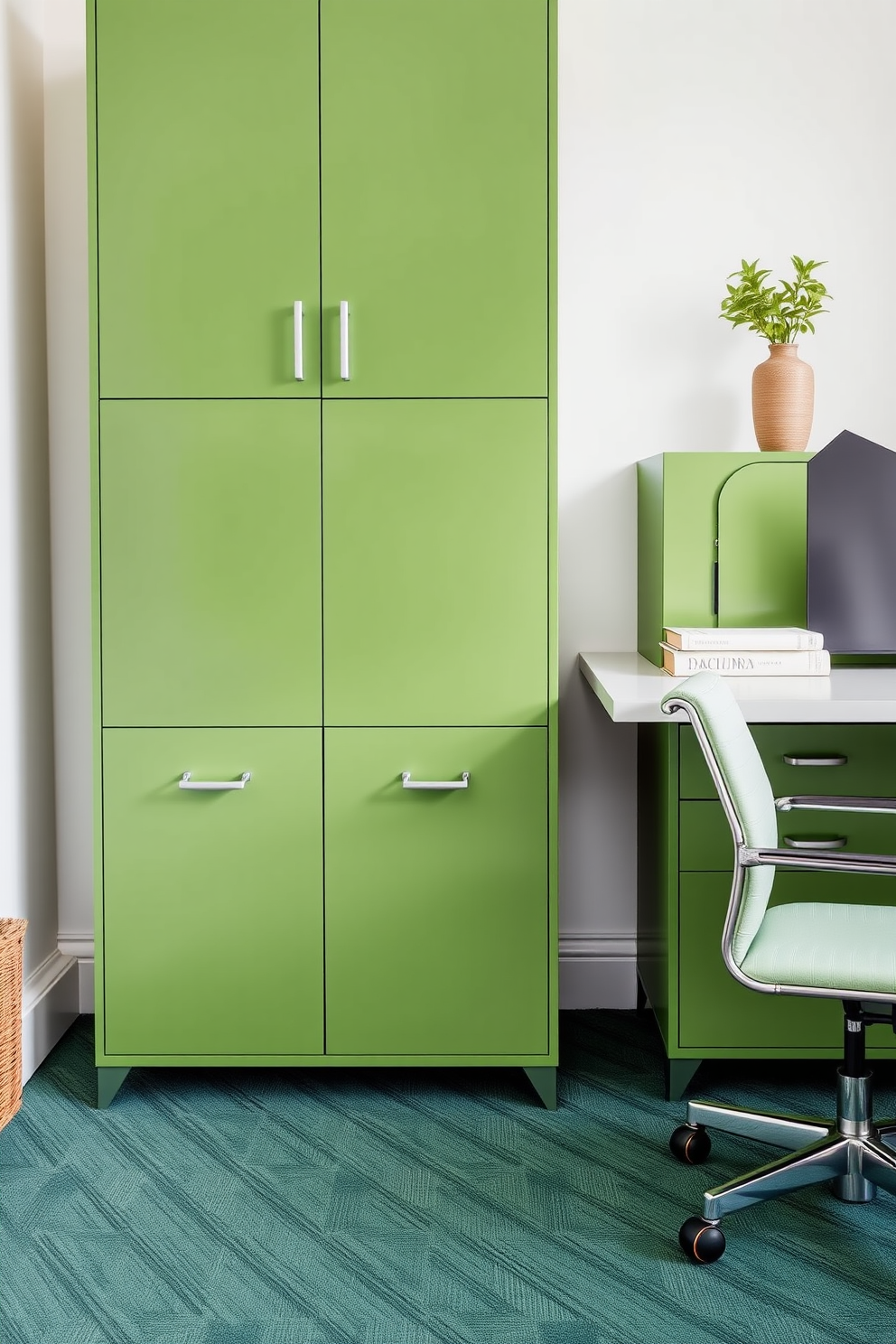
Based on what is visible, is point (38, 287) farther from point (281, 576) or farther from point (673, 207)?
point (673, 207)

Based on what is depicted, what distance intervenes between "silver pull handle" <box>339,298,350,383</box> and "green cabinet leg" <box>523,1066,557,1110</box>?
1528 mm

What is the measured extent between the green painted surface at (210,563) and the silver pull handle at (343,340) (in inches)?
3.8

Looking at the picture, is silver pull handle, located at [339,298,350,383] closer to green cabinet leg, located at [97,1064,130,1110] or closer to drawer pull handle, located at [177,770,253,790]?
drawer pull handle, located at [177,770,253,790]

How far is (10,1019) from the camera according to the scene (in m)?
2.32

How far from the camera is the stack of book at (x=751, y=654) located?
236 cm

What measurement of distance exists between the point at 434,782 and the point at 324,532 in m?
0.57

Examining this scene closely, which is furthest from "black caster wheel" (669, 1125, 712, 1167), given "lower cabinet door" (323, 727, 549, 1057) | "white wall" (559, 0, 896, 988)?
"white wall" (559, 0, 896, 988)

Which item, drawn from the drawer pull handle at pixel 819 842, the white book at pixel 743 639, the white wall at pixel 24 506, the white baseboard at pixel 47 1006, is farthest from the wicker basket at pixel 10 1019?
the drawer pull handle at pixel 819 842

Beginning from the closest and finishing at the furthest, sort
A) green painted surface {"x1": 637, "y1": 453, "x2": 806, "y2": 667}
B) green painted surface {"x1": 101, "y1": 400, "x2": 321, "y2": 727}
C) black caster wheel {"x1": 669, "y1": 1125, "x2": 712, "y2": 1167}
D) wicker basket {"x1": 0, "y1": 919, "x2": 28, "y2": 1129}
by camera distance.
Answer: black caster wheel {"x1": 669, "y1": 1125, "x2": 712, "y2": 1167} < wicker basket {"x1": 0, "y1": 919, "x2": 28, "y2": 1129} < green painted surface {"x1": 101, "y1": 400, "x2": 321, "y2": 727} < green painted surface {"x1": 637, "y1": 453, "x2": 806, "y2": 667}

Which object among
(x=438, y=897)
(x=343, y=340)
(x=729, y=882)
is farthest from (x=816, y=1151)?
(x=343, y=340)

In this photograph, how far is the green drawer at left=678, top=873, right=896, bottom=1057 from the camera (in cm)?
243

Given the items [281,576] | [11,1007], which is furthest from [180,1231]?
[281,576]

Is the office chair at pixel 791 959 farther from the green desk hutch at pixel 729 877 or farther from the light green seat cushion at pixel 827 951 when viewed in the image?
the green desk hutch at pixel 729 877

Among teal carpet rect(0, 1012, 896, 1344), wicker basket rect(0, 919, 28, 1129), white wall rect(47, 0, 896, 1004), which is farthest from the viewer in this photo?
white wall rect(47, 0, 896, 1004)
